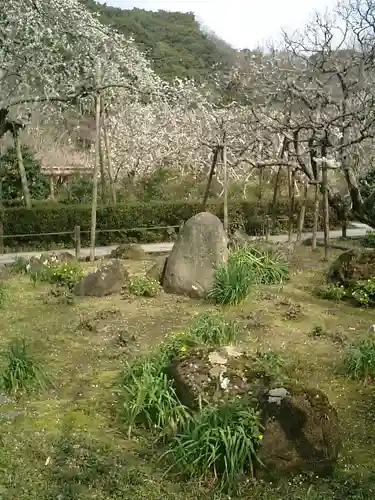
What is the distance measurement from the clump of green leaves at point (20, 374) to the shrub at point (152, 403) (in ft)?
2.86

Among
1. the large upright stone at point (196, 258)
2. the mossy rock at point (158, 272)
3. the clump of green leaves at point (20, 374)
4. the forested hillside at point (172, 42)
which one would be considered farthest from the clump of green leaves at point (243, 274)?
the forested hillside at point (172, 42)

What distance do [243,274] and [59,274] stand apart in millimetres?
2907

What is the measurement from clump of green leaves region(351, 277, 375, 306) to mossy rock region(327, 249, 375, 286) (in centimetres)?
32

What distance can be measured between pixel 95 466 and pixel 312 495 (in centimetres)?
142

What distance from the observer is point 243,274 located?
8.69 m

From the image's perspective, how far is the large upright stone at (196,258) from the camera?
9.09 m

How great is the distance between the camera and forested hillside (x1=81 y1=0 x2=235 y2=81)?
2772cm

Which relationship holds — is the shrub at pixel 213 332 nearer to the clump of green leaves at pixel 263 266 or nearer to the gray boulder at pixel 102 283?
the gray boulder at pixel 102 283

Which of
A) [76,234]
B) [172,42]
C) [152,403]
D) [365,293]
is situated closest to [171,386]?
[152,403]

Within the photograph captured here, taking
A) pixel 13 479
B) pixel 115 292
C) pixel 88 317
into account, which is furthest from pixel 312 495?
pixel 115 292

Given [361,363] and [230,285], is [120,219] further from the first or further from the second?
[361,363]

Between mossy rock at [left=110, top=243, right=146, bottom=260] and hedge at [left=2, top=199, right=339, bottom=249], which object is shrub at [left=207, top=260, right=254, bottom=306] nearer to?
mossy rock at [left=110, top=243, right=146, bottom=260]

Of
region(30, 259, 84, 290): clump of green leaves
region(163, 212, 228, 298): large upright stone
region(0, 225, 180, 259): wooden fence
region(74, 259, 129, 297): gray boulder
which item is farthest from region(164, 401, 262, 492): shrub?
region(0, 225, 180, 259): wooden fence

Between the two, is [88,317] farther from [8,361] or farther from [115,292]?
[8,361]
